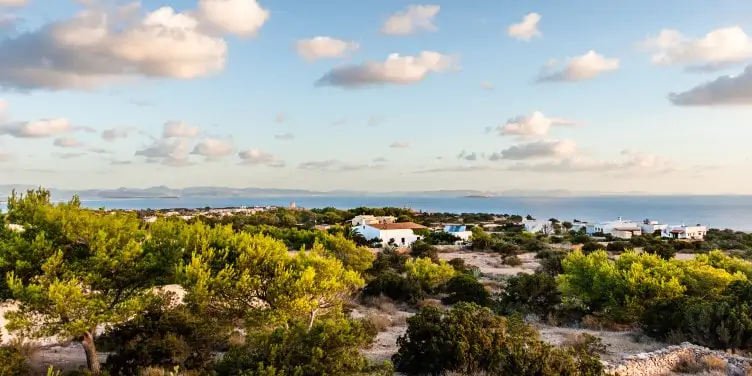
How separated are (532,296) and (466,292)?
2.48 meters

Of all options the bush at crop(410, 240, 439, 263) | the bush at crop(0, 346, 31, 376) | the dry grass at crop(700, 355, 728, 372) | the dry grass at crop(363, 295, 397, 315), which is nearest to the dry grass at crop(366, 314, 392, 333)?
the dry grass at crop(363, 295, 397, 315)

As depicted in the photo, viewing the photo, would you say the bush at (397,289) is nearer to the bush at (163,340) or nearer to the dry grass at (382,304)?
the dry grass at (382,304)

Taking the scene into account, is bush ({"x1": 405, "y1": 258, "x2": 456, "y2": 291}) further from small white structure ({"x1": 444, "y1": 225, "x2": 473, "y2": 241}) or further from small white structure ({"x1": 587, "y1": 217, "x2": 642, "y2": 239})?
small white structure ({"x1": 587, "y1": 217, "x2": 642, "y2": 239})

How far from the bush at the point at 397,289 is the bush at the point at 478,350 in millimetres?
8864

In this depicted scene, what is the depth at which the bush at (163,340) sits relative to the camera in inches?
372

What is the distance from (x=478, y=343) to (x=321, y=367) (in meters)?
3.50

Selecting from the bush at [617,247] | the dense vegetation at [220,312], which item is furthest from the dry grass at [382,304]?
the bush at [617,247]

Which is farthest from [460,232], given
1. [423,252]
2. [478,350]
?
[478,350]

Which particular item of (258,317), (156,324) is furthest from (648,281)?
(156,324)

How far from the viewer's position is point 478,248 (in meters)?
42.9

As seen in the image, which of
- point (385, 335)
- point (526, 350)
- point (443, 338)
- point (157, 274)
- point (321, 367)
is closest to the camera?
point (321, 367)

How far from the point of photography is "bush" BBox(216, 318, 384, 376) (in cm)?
753

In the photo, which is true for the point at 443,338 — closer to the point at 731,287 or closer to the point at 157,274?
the point at 157,274

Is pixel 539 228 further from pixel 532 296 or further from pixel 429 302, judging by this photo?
pixel 532 296
